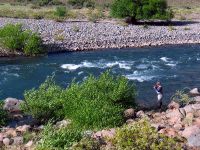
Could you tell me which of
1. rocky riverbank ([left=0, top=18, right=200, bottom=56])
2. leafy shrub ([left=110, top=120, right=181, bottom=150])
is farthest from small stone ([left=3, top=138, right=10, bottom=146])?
rocky riverbank ([left=0, top=18, right=200, bottom=56])

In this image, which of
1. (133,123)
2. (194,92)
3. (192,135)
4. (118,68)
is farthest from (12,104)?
(118,68)

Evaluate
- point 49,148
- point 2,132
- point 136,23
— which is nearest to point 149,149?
point 49,148

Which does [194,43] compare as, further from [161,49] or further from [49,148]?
[49,148]

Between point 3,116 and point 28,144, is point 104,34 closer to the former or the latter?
point 3,116

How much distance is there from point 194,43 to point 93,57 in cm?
1564

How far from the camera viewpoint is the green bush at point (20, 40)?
47.1 meters

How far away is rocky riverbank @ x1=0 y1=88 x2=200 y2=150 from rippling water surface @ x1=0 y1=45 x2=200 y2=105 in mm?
5602

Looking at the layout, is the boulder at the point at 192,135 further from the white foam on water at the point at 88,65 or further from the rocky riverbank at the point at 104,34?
the rocky riverbank at the point at 104,34

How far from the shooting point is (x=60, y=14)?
70.8m

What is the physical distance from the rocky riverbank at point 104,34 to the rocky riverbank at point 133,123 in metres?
23.9

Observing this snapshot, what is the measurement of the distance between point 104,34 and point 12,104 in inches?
1155

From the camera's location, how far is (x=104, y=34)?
5628 centimetres

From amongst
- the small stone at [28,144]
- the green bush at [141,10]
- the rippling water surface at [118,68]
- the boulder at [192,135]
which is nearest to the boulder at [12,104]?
the rippling water surface at [118,68]

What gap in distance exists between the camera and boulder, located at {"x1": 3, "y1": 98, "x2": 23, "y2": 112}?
91.0 feet
